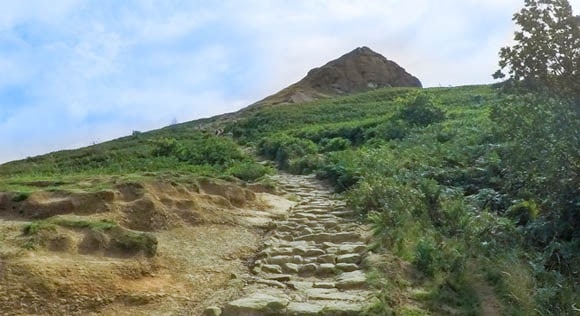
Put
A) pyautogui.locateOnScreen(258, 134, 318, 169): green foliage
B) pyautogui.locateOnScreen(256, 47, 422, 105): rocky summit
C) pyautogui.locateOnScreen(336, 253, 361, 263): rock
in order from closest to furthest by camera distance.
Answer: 1. pyautogui.locateOnScreen(336, 253, 361, 263): rock
2. pyautogui.locateOnScreen(258, 134, 318, 169): green foliage
3. pyautogui.locateOnScreen(256, 47, 422, 105): rocky summit

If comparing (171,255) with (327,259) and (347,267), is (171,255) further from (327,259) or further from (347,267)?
(347,267)

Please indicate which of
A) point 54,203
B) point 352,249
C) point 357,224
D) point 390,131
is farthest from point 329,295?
point 390,131

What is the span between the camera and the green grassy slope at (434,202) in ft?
19.0

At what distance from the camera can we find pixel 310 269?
6.95 metres

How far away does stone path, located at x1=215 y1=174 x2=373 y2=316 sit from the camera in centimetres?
555

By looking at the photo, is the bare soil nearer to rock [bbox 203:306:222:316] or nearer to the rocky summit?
rock [bbox 203:306:222:316]

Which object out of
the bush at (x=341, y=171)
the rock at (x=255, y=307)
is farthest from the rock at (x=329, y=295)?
the bush at (x=341, y=171)

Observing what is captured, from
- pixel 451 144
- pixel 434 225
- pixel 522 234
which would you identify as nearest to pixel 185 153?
pixel 451 144

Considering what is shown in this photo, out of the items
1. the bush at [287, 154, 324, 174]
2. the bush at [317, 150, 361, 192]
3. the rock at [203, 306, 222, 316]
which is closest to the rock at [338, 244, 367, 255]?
the rock at [203, 306, 222, 316]

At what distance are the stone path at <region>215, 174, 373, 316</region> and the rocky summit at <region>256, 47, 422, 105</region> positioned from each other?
32774 millimetres

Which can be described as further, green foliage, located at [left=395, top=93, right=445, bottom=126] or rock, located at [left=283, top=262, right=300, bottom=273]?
green foliage, located at [left=395, top=93, right=445, bottom=126]

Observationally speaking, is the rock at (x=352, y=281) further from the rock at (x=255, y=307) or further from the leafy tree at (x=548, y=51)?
the leafy tree at (x=548, y=51)

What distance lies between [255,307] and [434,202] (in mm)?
3938

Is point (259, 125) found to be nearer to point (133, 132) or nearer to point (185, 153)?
point (133, 132)
